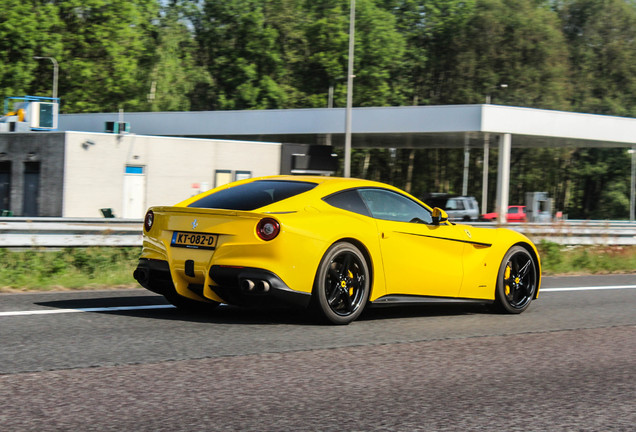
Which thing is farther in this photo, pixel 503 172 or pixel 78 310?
pixel 503 172

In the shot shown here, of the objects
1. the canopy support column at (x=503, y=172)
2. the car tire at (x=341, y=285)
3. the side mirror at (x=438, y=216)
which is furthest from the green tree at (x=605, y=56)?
the car tire at (x=341, y=285)

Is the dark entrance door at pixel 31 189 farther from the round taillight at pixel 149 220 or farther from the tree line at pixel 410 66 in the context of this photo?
the round taillight at pixel 149 220

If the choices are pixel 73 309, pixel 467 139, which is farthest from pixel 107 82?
pixel 73 309

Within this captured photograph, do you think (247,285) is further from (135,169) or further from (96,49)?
(96,49)

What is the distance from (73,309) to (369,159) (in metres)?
64.2

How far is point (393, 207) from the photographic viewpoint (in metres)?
8.21

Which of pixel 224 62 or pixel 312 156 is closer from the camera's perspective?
pixel 312 156

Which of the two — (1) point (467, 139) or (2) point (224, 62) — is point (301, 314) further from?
(2) point (224, 62)

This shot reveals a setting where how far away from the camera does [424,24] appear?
72.2 metres

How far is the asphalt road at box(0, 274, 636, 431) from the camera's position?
451cm

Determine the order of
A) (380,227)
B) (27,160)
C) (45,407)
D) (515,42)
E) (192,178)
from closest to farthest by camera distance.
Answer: (45,407) < (380,227) < (27,160) < (192,178) < (515,42)

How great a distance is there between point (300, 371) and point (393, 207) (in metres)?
2.91

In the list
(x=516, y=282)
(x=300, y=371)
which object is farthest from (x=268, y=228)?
(x=516, y=282)

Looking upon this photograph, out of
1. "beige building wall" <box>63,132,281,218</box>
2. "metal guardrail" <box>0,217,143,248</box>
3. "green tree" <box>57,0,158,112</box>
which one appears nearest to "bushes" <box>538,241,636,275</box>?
"metal guardrail" <box>0,217,143,248</box>
